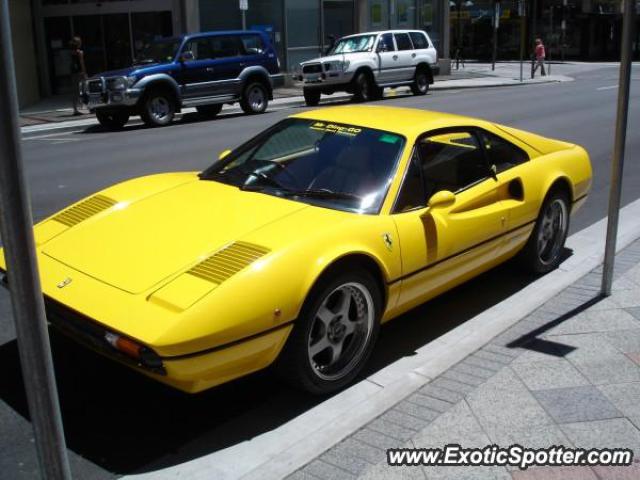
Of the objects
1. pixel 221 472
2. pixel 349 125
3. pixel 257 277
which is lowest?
pixel 221 472

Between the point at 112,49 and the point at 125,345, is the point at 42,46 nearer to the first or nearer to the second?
the point at 112,49

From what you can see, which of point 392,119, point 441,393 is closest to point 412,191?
point 392,119

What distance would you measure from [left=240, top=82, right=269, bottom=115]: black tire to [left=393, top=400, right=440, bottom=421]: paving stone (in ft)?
51.8

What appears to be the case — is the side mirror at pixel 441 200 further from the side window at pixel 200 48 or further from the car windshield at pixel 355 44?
the car windshield at pixel 355 44

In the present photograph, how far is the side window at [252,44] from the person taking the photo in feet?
61.1

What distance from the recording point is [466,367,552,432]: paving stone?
3.35 meters

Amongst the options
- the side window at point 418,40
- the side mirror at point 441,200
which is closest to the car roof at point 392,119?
the side mirror at point 441,200

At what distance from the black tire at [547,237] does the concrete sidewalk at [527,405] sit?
2.83 ft

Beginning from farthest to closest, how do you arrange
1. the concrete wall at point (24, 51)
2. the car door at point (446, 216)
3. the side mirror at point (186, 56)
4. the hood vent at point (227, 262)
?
the concrete wall at point (24, 51), the side mirror at point (186, 56), the car door at point (446, 216), the hood vent at point (227, 262)

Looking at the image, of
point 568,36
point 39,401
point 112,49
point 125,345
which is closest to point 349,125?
point 125,345

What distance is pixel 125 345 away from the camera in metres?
3.09

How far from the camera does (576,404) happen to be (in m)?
3.50

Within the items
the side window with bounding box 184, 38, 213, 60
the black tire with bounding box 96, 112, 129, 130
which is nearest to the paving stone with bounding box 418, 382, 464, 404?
the black tire with bounding box 96, 112, 129, 130

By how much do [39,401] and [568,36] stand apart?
55.0 m
